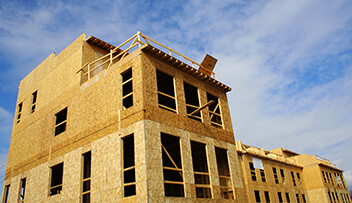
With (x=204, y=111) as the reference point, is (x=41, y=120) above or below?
above

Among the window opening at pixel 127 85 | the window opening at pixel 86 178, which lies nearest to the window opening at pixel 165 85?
the window opening at pixel 127 85

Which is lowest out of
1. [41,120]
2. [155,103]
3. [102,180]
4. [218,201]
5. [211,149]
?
[218,201]

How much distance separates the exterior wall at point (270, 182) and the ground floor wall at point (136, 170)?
5986mm

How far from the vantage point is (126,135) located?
16.2 metres

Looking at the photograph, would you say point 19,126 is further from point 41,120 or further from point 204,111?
point 204,111

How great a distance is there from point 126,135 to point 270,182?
19.4m

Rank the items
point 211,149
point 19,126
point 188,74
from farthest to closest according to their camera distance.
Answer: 1. point 19,126
2. point 188,74
3. point 211,149

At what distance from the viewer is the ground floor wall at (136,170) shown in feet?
47.8

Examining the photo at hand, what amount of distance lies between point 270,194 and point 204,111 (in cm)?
1407

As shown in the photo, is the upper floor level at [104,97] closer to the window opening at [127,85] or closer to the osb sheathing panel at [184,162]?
the window opening at [127,85]

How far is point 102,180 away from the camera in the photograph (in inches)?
647

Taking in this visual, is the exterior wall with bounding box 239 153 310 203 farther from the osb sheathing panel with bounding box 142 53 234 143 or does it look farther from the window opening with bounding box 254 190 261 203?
the osb sheathing panel with bounding box 142 53 234 143

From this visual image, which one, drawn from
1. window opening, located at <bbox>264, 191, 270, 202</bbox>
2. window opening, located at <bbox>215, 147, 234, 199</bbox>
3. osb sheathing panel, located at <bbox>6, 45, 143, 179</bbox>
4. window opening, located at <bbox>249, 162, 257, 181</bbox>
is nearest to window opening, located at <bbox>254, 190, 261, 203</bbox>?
window opening, located at <bbox>249, 162, 257, 181</bbox>

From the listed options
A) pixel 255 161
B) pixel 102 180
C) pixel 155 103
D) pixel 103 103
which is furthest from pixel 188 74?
pixel 255 161
